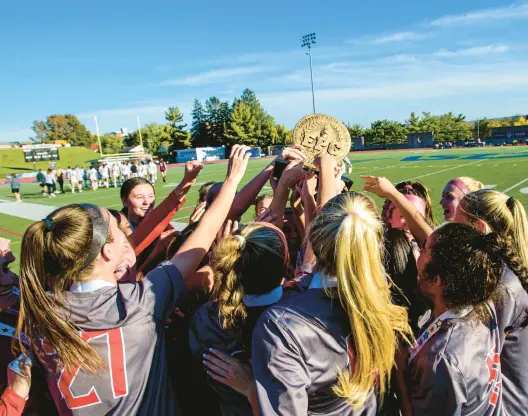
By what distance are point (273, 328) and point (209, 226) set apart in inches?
32.6

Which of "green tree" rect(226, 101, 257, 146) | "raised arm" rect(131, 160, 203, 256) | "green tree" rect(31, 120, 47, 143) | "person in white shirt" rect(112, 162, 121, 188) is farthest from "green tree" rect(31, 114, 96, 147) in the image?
"raised arm" rect(131, 160, 203, 256)

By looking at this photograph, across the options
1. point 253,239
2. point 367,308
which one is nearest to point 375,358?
point 367,308

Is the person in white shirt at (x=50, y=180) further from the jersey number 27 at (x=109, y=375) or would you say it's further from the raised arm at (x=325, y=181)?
the jersey number 27 at (x=109, y=375)

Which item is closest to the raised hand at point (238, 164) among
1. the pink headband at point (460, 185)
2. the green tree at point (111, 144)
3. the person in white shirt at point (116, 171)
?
the pink headband at point (460, 185)

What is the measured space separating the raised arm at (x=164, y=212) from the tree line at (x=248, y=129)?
74.5 meters

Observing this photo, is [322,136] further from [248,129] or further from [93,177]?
[248,129]

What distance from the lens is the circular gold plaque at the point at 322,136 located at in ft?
10.4

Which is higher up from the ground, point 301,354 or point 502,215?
point 502,215

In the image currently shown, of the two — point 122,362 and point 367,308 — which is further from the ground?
point 367,308

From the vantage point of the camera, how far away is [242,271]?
172 centimetres

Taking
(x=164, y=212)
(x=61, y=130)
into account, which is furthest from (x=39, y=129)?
(x=164, y=212)

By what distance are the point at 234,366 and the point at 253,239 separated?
1.83 feet

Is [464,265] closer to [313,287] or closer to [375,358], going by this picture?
[375,358]

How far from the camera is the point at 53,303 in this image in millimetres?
1669
